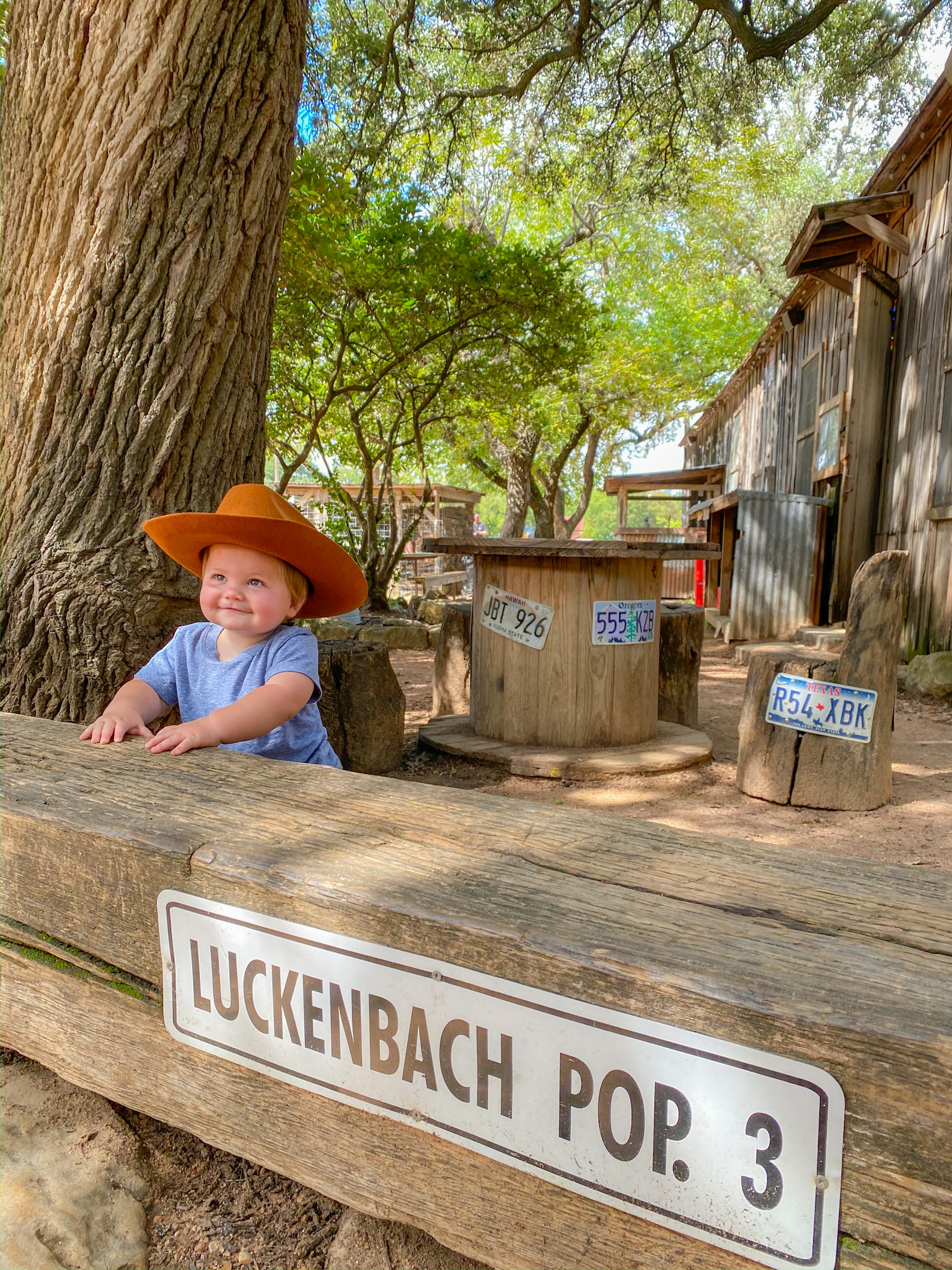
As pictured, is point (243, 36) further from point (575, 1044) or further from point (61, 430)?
point (575, 1044)

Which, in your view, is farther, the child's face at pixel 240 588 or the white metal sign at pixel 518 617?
the white metal sign at pixel 518 617

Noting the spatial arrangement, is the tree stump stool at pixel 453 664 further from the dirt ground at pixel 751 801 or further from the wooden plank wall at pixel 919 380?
the wooden plank wall at pixel 919 380

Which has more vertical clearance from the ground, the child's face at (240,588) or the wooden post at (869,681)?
the child's face at (240,588)

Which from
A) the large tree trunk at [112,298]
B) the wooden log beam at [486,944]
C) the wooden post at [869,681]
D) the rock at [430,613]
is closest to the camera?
the wooden log beam at [486,944]

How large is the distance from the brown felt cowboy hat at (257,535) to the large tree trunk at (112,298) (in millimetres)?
653

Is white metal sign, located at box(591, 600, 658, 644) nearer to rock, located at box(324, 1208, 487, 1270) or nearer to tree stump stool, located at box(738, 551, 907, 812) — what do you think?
tree stump stool, located at box(738, 551, 907, 812)

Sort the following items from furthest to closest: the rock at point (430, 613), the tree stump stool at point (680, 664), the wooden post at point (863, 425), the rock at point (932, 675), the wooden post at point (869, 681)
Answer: the rock at point (430, 613) < the wooden post at point (863, 425) < the rock at point (932, 675) < the tree stump stool at point (680, 664) < the wooden post at point (869, 681)

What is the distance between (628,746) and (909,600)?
4.93 meters

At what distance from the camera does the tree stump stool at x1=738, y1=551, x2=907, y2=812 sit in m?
3.98

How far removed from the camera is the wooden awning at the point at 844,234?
8.46 metres

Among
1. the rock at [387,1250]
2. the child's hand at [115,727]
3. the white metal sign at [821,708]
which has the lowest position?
the rock at [387,1250]

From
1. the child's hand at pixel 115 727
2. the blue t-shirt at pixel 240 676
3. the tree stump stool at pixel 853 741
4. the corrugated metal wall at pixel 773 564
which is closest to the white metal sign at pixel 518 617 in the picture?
the tree stump stool at pixel 853 741

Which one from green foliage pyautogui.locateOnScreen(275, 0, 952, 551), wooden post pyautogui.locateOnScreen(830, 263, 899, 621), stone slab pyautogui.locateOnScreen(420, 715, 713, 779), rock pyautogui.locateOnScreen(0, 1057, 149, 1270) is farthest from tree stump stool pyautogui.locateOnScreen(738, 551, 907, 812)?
wooden post pyautogui.locateOnScreen(830, 263, 899, 621)

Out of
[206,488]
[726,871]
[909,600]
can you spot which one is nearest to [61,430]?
[206,488]
